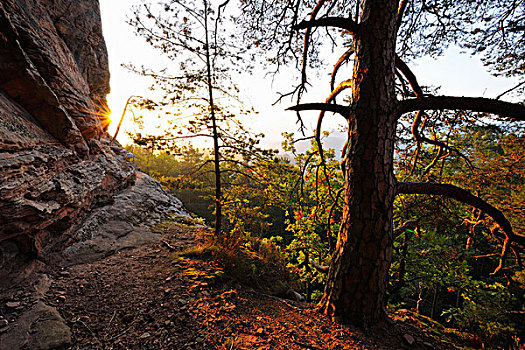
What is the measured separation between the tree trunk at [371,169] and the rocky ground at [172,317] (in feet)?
1.65

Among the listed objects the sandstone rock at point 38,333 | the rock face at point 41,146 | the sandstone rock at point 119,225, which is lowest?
the sandstone rock at point 38,333

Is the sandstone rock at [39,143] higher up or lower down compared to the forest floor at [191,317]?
higher up

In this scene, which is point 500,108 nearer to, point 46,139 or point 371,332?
point 371,332

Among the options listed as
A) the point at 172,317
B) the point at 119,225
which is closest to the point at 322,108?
the point at 172,317

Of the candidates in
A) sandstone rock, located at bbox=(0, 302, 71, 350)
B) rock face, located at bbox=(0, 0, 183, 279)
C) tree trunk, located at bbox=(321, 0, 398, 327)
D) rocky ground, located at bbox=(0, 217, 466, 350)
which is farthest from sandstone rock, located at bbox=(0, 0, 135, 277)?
tree trunk, located at bbox=(321, 0, 398, 327)

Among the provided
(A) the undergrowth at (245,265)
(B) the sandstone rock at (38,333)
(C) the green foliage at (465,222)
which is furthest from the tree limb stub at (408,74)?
(B) the sandstone rock at (38,333)

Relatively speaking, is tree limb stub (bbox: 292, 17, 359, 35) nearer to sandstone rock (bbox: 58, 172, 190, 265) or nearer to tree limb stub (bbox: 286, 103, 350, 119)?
tree limb stub (bbox: 286, 103, 350, 119)

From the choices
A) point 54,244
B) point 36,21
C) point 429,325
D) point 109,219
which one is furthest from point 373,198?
point 36,21

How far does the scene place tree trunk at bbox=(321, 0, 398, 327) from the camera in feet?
7.39

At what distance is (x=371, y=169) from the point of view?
2275mm

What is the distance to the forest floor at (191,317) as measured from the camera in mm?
2232

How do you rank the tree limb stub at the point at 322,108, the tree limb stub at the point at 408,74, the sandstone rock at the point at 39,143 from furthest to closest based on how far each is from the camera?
1. the sandstone rock at the point at 39,143
2. the tree limb stub at the point at 408,74
3. the tree limb stub at the point at 322,108

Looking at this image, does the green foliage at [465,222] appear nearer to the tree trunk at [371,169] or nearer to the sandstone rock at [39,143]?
the tree trunk at [371,169]

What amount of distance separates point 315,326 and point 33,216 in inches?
200
